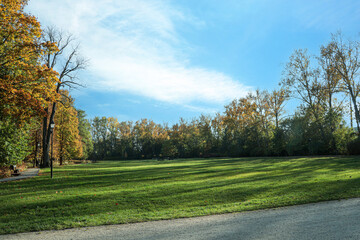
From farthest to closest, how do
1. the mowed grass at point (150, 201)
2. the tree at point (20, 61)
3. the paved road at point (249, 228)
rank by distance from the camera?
the tree at point (20, 61)
the mowed grass at point (150, 201)
the paved road at point (249, 228)

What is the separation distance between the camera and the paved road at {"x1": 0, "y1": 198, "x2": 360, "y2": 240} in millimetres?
5003

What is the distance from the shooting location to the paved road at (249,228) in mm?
5003

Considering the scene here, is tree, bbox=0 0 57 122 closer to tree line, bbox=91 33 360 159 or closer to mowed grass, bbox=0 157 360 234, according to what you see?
mowed grass, bbox=0 157 360 234

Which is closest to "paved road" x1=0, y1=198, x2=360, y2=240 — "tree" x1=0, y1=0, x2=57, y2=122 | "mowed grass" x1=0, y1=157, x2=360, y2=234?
"mowed grass" x1=0, y1=157, x2=360, y2=234

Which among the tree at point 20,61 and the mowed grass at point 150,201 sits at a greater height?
the tree at point 20,61

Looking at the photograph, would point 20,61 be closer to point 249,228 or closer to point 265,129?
point 249,228

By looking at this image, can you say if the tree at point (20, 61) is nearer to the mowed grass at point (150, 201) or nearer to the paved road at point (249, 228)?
the mowed grass at point (150, 201)

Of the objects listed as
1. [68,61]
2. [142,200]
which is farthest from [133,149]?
[142,200]

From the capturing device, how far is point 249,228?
18.2 ft

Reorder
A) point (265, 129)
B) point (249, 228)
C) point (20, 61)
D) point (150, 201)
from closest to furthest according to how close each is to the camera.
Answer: point (249, 228) → point (150, 201) → point (20, 61) → point (265, 129)

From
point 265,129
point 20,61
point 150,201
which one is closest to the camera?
point 150,201

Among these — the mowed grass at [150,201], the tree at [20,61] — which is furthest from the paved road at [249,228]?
the tree at [20,61]

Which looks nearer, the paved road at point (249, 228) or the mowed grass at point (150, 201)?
the paved road at point (249, 228)

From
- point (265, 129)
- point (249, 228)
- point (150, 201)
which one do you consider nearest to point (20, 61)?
point (150, 201)
